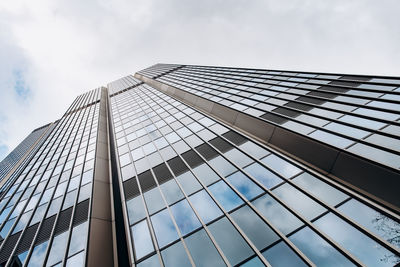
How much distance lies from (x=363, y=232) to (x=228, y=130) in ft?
36.1

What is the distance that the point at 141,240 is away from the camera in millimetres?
9922

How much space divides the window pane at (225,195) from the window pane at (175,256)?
99.8 inches

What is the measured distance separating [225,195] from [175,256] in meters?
3.50

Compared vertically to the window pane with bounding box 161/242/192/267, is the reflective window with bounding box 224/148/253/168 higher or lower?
higher

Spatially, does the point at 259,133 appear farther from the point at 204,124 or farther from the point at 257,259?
the point at 257,259

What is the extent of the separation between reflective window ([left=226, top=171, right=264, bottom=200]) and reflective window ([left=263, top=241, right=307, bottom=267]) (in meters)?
2.76

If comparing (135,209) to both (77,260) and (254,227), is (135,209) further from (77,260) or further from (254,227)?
(254,227)

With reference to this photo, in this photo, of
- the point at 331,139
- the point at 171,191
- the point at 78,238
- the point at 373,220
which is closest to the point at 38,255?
the point at 78,238

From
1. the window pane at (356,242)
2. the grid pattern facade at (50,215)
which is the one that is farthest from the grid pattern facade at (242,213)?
the grid pattern facade at (50,215)

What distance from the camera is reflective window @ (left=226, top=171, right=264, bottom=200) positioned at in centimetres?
1033

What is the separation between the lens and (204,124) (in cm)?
1967

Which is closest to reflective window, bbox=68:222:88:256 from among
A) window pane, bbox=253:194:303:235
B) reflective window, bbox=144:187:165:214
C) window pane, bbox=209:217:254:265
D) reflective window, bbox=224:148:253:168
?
reflective window, bbox=144:187:165:214

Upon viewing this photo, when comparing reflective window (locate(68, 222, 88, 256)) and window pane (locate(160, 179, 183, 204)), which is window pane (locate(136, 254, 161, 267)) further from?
reflective window (locate(68, 222, 88, 256))

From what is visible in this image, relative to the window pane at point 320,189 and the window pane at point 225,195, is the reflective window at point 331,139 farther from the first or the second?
the window pane at point 225,195
